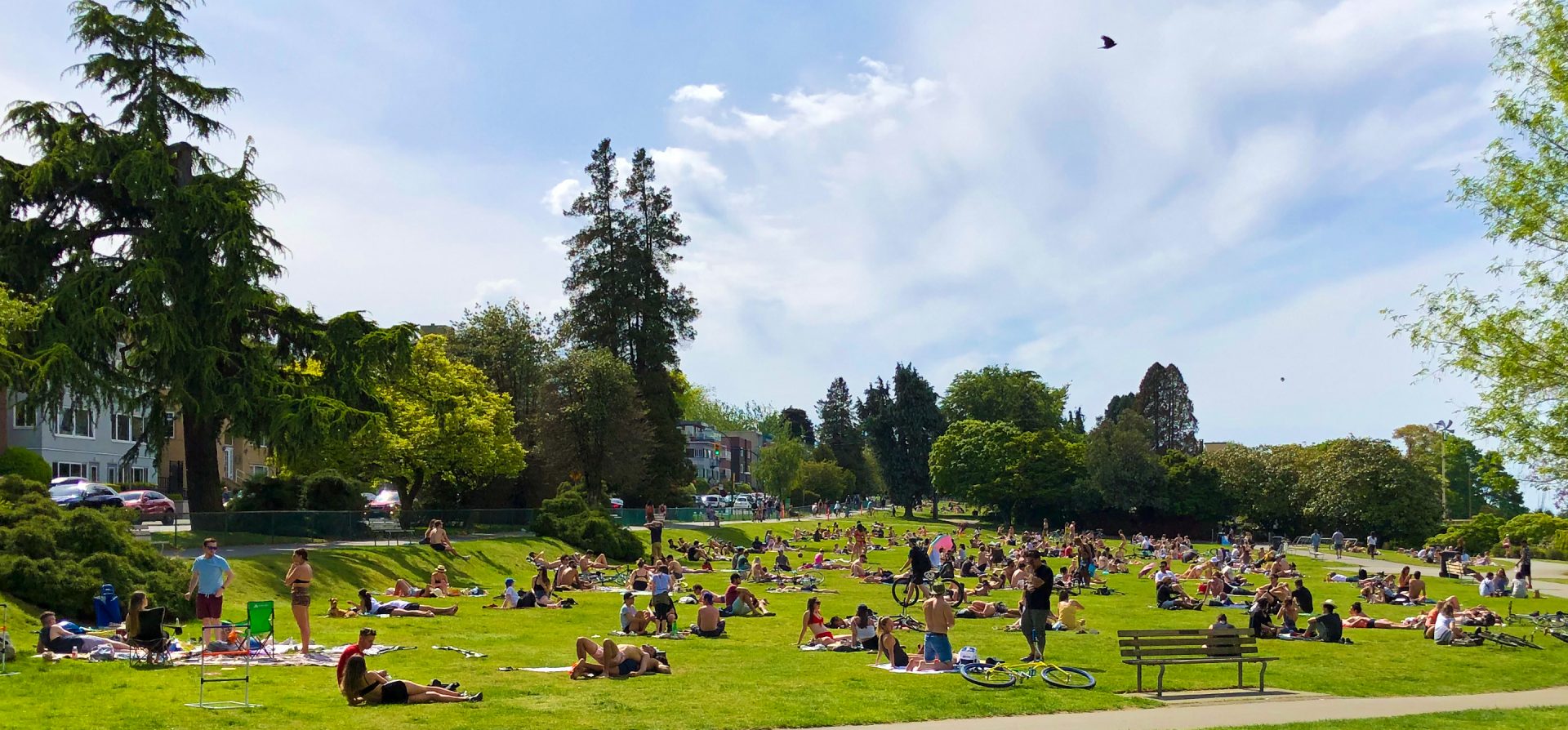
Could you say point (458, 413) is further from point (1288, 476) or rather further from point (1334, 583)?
point (1288, 476)

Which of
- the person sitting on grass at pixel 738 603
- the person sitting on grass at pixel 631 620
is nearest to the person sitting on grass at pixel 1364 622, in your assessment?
the person sitting on grass at pixel 738 603

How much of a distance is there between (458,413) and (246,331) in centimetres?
901

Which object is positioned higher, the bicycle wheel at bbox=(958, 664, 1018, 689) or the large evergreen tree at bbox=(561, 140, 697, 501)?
the large evergreen tree at bbox=(561, 140, 697, 501)

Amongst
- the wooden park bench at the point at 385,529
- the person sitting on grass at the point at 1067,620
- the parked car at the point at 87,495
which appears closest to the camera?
the person sitting on grass at the point at 1067,620

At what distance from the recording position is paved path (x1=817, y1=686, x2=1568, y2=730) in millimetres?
11602

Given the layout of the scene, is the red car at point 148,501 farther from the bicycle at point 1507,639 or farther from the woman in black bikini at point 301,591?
the bicycle at point 1507,639

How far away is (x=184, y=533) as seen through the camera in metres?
→ 30.1

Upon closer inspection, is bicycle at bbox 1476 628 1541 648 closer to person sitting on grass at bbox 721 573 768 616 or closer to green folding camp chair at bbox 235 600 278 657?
person sitting on grass at bbox 721 573 768 616

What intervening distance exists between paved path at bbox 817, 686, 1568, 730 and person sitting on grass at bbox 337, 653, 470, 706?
4489mm

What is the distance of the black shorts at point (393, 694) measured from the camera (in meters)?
12.2

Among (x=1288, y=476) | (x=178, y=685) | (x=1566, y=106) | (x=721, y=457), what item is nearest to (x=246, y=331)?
(x=178, y=685)

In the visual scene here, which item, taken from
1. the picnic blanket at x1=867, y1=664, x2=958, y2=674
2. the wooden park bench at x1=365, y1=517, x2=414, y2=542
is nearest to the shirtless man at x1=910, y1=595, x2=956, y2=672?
the picnic blanket at x1=867, y1=664, x2=958, y2=674

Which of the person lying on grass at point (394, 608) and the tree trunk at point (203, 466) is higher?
the tree trunk at point (203, 466)

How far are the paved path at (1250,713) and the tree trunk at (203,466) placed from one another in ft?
94.6
